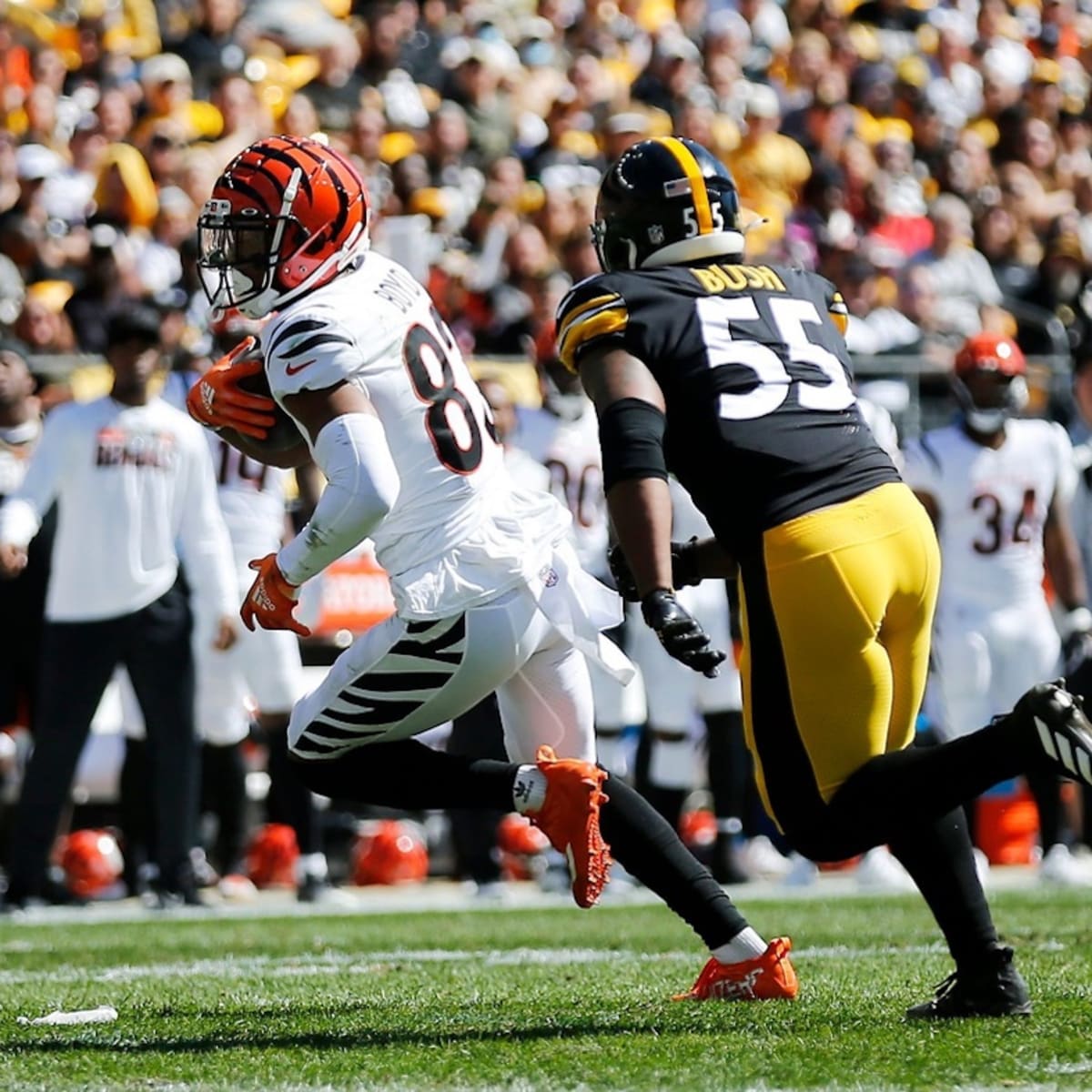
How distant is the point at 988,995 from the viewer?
164 inches

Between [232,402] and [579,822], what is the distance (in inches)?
45.2

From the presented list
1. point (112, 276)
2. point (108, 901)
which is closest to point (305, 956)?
point (108, 901)

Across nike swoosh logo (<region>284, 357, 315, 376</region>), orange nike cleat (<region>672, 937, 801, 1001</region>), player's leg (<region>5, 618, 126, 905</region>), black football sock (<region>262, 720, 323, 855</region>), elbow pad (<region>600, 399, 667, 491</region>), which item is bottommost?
black football sock (<region>262, 720, 323, 855</region>)

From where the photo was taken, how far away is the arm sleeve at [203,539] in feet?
→ 27.1

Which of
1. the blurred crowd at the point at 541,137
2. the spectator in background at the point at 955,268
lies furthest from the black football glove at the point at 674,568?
the spectator in background at the point at 955,268

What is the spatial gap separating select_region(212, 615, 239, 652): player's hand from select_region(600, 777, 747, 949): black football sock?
386 cm

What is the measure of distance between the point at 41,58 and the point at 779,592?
9527 millimetres

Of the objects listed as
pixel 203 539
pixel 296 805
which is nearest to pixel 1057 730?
pixel 203 539

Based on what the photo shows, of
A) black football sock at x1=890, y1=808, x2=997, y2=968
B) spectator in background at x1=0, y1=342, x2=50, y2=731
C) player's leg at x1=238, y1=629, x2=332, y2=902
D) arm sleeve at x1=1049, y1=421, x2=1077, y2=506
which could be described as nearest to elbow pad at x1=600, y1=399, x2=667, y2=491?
black football sock at x1=890, y1=808, x2=997, y2=968

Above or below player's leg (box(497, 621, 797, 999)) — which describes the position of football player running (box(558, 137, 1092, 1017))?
above

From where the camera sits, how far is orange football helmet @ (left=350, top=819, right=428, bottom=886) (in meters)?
9.59

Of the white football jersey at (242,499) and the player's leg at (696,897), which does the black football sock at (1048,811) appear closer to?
the white football jersey at (242,499)

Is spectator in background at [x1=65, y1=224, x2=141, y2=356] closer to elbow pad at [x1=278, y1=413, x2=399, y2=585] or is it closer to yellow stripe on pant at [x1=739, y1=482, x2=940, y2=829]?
elbow pad at [x1=278, y1=413, x2=399, y2=585]

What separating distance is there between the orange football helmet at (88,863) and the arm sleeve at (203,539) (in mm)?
1354
